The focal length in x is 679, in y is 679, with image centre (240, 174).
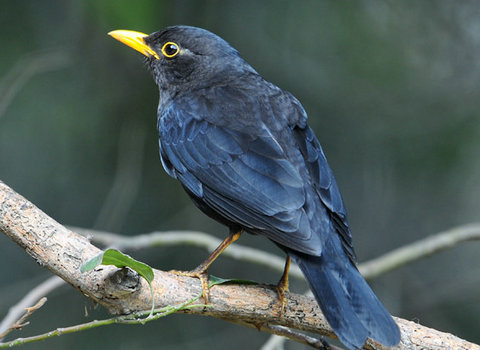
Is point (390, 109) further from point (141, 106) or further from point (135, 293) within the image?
point (135, 293)

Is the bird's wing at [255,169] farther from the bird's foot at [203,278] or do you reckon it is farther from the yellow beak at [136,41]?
the yellow beak at [136,41]

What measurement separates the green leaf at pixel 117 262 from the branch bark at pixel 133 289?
0.23ft

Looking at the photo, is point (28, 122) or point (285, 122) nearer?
point (285, 122)

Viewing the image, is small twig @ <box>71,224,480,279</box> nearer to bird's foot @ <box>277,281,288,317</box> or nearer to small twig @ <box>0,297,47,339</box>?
bird's foot @ <box>277,281,288,317</box>

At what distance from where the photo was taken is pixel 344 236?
12.2 ft

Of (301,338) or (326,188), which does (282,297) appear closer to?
(301,338)

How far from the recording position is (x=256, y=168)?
3.79 m

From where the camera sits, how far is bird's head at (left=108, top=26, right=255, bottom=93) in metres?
4.80

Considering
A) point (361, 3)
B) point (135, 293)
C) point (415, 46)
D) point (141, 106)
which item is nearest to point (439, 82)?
point (415, 46)

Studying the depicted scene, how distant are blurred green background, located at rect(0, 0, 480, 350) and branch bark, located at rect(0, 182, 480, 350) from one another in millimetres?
3114

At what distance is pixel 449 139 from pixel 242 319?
154 inches

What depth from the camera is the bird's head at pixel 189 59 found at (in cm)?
480

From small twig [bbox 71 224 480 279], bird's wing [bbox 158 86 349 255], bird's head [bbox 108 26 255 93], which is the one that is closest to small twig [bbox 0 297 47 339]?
bird's wing [bbox 158 86 349 255]

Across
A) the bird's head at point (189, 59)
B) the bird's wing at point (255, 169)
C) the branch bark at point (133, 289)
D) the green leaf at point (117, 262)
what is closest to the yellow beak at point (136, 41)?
the bird's head at point (189, 59)
